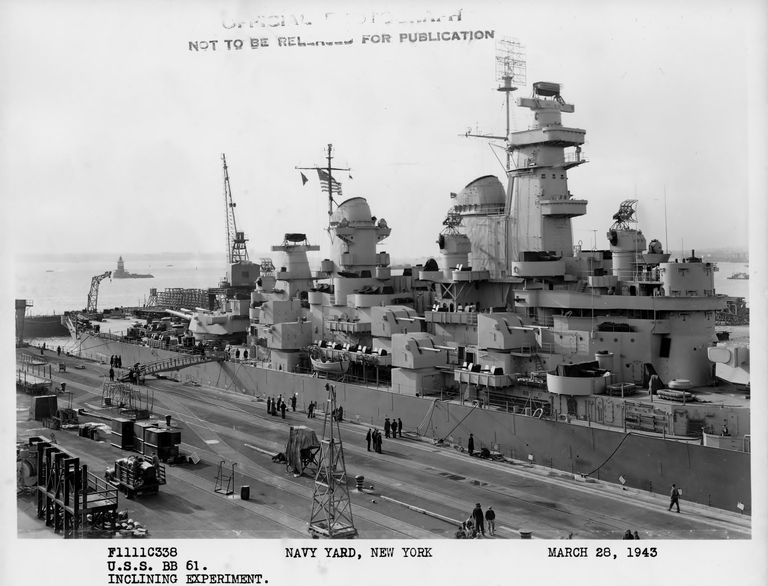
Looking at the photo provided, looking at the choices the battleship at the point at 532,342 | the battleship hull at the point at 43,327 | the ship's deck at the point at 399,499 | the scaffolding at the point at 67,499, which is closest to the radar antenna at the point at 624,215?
the battleship at the point at 532,342

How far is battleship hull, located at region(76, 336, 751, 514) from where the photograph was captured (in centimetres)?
1538

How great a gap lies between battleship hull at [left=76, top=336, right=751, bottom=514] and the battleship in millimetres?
36

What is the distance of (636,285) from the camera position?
19.9 m

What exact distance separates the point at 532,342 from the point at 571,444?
158 inches

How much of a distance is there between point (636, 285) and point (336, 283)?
42.6 feet

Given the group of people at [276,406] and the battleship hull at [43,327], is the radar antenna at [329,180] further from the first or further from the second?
the battleship hull at [43,327]

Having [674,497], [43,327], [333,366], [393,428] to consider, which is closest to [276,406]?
[333,366]

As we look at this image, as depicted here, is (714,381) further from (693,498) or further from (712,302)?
(693,498)

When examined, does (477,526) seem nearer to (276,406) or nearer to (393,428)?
(393,428)

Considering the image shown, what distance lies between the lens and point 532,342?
69.6ft

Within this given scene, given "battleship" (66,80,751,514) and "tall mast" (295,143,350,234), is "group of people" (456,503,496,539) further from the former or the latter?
"tall mast" (295,143,350,234)

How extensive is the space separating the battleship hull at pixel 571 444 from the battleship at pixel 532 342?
36 millimetres

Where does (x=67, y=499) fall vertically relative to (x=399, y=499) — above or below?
above
